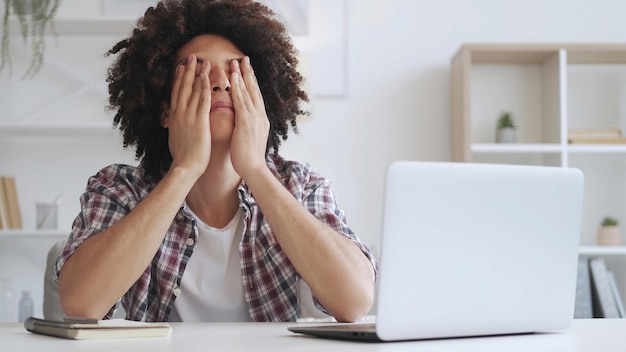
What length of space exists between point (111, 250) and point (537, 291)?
0.79 metres

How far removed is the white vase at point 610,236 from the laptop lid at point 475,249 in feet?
8.12

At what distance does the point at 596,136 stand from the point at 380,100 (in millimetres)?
838

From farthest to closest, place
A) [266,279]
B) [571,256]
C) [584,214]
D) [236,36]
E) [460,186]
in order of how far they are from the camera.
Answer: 1. [584,214]
2. [236,36]
3. [266,279]
4. [571,256]
5. [460,186]

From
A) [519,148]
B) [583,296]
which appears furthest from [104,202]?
[583,296]

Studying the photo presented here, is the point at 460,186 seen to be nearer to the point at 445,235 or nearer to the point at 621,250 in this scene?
the point at 445,235

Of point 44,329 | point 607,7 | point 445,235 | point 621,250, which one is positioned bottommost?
point 621,250

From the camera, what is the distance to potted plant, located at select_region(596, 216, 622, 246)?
3.54 metres

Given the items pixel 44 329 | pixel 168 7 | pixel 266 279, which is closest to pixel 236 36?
pixel 168 7

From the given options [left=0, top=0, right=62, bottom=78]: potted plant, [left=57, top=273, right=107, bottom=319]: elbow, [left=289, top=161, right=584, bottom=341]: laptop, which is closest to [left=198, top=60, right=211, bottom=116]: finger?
[left=57, top=273, right=107, bottom=319]: elbow

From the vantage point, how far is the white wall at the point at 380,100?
370 cm

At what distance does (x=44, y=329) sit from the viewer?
1232mm

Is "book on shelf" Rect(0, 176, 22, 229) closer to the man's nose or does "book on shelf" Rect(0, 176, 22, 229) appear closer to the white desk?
the man's nose

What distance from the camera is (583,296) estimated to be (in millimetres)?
3438

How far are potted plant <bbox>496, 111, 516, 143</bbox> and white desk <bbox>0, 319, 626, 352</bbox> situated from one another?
235 cm
